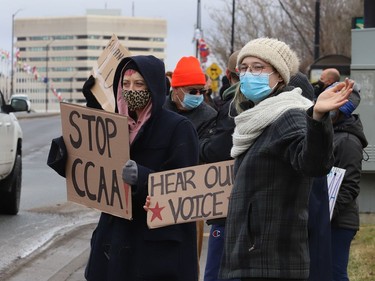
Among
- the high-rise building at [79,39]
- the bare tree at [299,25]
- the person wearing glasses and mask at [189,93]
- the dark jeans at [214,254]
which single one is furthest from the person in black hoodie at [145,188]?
the high-rise building at [79,39]

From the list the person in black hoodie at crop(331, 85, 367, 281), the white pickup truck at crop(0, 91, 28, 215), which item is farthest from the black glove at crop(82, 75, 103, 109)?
the white pickup truck at crop(0, 91, 28, 215)

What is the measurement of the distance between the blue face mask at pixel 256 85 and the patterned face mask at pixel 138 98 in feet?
1.95

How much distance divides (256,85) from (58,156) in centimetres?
130

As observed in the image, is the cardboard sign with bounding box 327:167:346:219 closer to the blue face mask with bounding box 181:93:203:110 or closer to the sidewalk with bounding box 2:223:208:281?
the blue face mask with bounding box 181:93:203:110

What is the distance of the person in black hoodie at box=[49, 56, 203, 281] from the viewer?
493 centimetres

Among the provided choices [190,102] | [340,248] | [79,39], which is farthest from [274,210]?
[79,39]

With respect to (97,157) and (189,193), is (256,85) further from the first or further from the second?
(97,157)

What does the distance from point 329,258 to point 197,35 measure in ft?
145

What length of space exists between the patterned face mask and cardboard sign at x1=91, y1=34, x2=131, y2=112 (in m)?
1.15

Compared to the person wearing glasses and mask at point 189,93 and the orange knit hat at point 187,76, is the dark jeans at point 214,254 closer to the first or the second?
the person wearing glasses and mask at point 189,93

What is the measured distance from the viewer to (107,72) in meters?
6.58

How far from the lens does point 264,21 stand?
157ft

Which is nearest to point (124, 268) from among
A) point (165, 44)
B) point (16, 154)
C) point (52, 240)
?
point (52, 240)

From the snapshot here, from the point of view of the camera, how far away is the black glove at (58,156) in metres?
5.30
